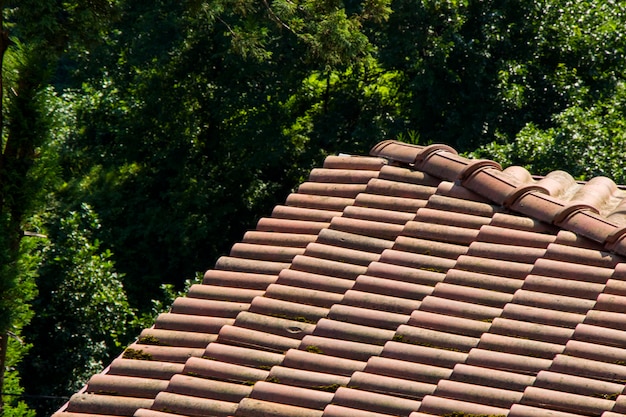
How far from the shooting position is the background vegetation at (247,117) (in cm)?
1502

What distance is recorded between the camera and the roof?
438 cm

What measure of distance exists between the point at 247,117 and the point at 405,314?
13424 mm

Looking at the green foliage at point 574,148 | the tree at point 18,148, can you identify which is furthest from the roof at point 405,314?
the green foliage at point 574,148

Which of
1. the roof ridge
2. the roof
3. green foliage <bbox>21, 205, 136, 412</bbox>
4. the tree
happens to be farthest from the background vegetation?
the roof

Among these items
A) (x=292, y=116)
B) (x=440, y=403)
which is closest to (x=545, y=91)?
(x=292, y=116)

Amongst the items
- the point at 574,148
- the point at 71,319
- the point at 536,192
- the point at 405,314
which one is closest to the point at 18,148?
the point at 405,314

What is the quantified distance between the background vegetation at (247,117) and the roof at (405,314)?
6.93 meters

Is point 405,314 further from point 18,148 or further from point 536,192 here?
point 18,148

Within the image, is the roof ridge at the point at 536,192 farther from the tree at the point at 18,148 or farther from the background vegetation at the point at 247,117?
the background vegetation at the point at 247,117

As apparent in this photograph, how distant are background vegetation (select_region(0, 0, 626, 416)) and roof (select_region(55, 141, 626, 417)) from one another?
6.93 m

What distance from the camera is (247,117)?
18.0m

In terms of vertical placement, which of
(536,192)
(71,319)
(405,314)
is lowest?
(405,314)

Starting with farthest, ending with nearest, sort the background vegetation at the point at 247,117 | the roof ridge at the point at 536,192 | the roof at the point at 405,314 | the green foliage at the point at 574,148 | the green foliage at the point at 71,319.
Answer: the green foliage at the point at 71,319
the background vegetation at the point at 247,117
the green foliage at the point at 574,148
the roof ridge at the point at 536,192
the roof at the point at 405,314

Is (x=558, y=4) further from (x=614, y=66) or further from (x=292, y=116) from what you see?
(x=292, y=116)
